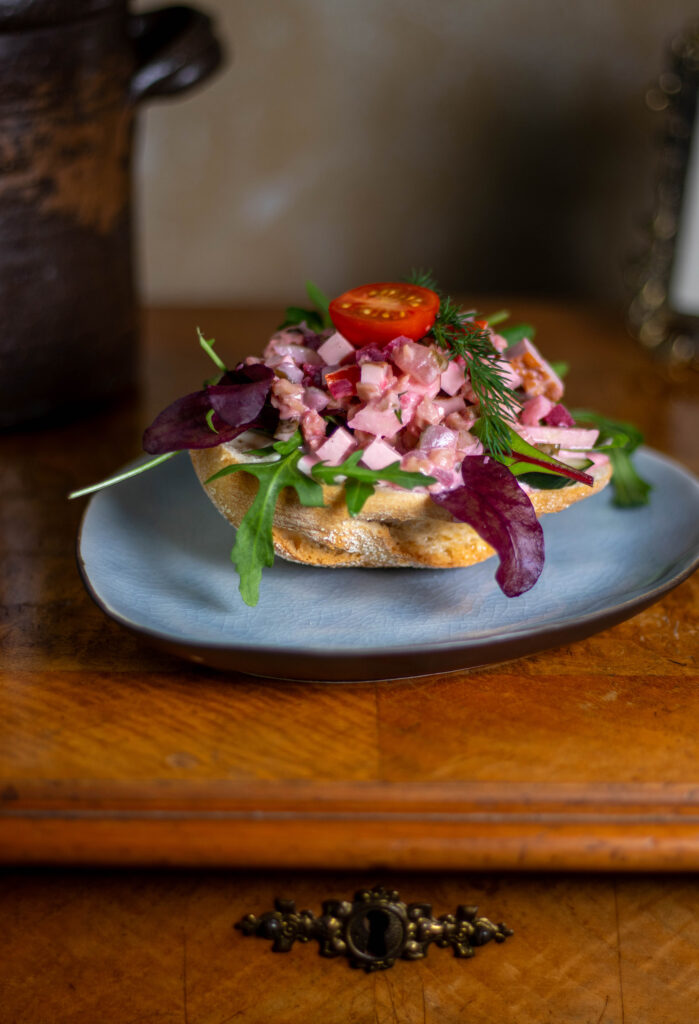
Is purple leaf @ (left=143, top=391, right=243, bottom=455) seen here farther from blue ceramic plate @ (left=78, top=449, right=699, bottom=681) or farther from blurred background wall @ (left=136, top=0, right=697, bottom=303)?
blurred background wall @ (left=136, top=0, right=697, bottom=303)

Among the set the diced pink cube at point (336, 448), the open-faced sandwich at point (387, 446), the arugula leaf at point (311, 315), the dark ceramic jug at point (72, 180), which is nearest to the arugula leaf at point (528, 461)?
the open-faced sandwich at point (387, 446)

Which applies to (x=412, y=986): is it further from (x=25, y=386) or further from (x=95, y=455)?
(x=25, y=386)

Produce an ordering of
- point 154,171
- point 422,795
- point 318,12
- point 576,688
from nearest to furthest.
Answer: point 422,795, point 576,688, point 318,12, point 154,171

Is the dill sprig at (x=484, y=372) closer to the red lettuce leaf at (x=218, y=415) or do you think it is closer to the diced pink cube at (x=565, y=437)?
the diced pink cube at (x=565, y=437)

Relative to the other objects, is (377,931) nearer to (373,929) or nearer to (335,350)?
(373,929)

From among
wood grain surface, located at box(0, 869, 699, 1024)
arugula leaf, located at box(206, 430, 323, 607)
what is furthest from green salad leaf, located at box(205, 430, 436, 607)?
wood grain surface, located at box(0, 869, 699, 1024)

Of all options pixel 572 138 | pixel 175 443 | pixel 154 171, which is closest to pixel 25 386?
pixel 175 443
